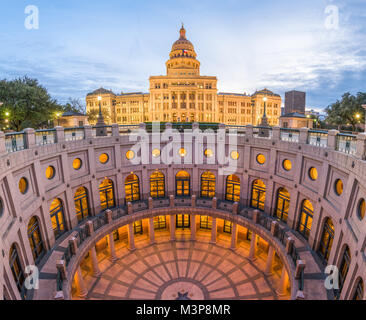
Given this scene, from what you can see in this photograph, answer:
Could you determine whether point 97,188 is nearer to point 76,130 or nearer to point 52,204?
point 52,204

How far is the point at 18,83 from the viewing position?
2759cm

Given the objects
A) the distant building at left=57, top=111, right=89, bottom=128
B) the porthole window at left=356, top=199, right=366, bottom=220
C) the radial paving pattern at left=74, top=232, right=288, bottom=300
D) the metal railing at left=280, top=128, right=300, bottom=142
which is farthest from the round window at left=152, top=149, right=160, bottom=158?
the porthole window at left=356, top=199, right=366, bottom=220

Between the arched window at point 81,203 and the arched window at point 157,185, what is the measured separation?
7282 mm

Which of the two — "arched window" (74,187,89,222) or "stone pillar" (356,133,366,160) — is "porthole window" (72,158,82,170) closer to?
"arched window" (74,187,89,222)

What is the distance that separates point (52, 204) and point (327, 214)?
2174 cm

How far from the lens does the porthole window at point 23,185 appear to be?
13.7 meters

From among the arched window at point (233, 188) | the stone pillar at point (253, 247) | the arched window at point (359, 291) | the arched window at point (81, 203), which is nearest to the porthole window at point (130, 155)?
the arched window at point (81, 203)

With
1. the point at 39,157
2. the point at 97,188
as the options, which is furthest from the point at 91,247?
the point at 39,157

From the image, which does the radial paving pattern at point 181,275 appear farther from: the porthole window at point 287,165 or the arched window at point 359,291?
the porthole window at point 287,165

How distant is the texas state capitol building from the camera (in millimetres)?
82625

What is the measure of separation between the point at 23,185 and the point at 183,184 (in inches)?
619

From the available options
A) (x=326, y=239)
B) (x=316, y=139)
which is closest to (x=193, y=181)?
(x=316, y=139)

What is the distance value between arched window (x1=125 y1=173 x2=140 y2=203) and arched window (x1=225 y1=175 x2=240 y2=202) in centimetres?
1065

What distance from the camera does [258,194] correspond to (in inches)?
878
